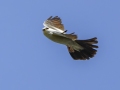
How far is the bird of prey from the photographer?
574 centimetres

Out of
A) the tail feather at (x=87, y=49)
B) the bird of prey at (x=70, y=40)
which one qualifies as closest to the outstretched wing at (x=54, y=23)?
the bird of prey at (x=70, y=40)

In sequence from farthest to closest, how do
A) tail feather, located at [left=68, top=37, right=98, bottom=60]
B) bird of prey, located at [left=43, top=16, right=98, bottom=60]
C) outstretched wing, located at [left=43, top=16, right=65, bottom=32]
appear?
outstretched wing, located at [left=43, top=16, right=65, bottom=32], tail feather, located at [left=68, top=37, right=98, bottom=60], bird of prey, located at [left=43, top=16, right=98, bottom=60]

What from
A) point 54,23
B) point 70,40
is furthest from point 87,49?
point 54,23

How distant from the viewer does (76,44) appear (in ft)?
20.2

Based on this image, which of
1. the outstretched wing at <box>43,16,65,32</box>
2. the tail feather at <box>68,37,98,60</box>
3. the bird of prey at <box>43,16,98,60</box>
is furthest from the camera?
the outstretched wing at <box>43,16,65,32</box>

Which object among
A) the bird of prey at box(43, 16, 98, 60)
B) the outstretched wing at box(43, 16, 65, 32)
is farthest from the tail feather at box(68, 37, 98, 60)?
the outstretched wing at box(43, 16, 65, 32)

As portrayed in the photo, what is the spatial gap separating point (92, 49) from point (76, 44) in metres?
0.39

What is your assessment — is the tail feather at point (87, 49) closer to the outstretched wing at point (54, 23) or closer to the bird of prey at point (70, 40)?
the bird of prey at point (70, 40)

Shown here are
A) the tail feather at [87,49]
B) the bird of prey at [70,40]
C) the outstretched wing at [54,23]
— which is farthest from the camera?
the outstretched wing at [54,23]

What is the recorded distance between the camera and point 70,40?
590 centimetres

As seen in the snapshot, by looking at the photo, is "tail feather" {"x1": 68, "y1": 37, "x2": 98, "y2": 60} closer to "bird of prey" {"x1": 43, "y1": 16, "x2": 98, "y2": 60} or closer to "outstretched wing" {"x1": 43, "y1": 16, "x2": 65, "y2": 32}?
"bird of prey" {"x1": 43, "y1": 16, "x2": 98, "y2": 60}

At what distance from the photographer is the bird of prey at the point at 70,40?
5.74 m

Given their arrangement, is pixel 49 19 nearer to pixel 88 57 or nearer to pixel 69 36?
pixel 88 57

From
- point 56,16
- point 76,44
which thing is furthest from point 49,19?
Result: point 76,44
